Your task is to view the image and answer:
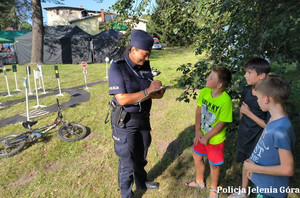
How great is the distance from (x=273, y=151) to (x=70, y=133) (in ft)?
13.5

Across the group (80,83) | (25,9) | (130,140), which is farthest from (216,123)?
(25,9)

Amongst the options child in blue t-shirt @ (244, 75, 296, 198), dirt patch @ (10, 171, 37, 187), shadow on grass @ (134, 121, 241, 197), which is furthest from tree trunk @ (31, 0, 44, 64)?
child in blue t-shirt @ (244, 75, 296, 198)

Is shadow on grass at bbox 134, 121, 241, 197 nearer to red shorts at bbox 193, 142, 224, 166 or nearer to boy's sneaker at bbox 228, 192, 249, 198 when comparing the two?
boy's sneaker at bbox 228, 192, 249, 198

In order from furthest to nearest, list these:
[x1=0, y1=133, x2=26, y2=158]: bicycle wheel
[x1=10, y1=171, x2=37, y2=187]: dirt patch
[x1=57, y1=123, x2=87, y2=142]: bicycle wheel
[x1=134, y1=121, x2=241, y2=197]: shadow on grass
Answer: [x1=57, y1=123, x2=87, y2=142]: bicycle wheel, [x1=0, y1=133, x2=26, y2=158]: bicycle wheel, [x1=10, y1=171, x2=37, y2=187]: dirt patch, [x1=134, y1=121, x2=241, y2=197]: shadow on grass

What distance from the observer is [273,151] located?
1725 mm

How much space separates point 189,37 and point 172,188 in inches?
93.2

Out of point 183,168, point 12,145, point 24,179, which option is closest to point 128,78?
point 183,168

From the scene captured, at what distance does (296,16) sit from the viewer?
90.1 inches

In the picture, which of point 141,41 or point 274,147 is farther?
point 141,41

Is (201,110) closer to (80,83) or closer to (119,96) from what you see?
(119,96)

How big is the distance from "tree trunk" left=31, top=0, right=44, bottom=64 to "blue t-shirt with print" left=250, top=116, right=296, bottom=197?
17.4 meters

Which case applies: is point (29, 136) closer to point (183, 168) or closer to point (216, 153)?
point (183, 168)

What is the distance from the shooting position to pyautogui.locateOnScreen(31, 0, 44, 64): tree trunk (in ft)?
50.7

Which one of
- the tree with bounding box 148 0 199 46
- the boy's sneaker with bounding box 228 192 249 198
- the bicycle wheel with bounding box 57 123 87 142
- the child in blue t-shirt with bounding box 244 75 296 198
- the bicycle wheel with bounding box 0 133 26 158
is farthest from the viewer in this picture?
the bicycle wheel with bounding box 57 123 87 142
